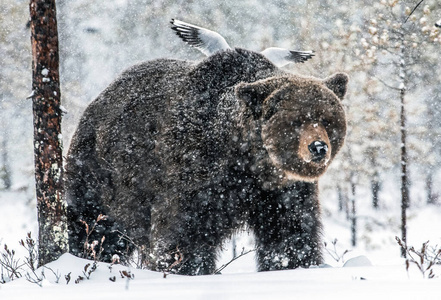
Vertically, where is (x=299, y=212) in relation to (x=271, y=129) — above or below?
below

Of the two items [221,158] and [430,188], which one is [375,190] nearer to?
[430,188]

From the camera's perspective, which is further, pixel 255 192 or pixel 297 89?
pixel 255 192

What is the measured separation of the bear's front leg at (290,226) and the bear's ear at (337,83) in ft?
3.00

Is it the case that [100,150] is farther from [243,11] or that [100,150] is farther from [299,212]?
[243,11]

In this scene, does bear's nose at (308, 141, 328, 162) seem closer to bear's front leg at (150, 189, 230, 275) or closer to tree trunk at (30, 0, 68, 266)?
bear's front leg at (150, 189, 230, 275)

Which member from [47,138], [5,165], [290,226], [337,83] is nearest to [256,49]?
[5,165]

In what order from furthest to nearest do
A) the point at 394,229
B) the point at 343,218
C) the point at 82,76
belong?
the point at 343,218 → the point at 82,76 → the point at 394,229

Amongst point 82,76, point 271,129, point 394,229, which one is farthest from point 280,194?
point 82,76

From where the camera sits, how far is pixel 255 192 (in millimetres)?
4293

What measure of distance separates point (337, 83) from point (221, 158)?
51.6 inches

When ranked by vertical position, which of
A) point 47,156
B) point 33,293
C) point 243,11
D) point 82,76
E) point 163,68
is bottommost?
point 33,293

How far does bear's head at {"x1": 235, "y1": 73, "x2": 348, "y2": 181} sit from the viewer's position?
149 inches

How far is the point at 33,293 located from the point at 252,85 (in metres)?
2.42

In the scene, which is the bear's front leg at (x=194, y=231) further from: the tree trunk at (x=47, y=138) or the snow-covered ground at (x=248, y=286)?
the tree trunk at (x=47, y=138)
